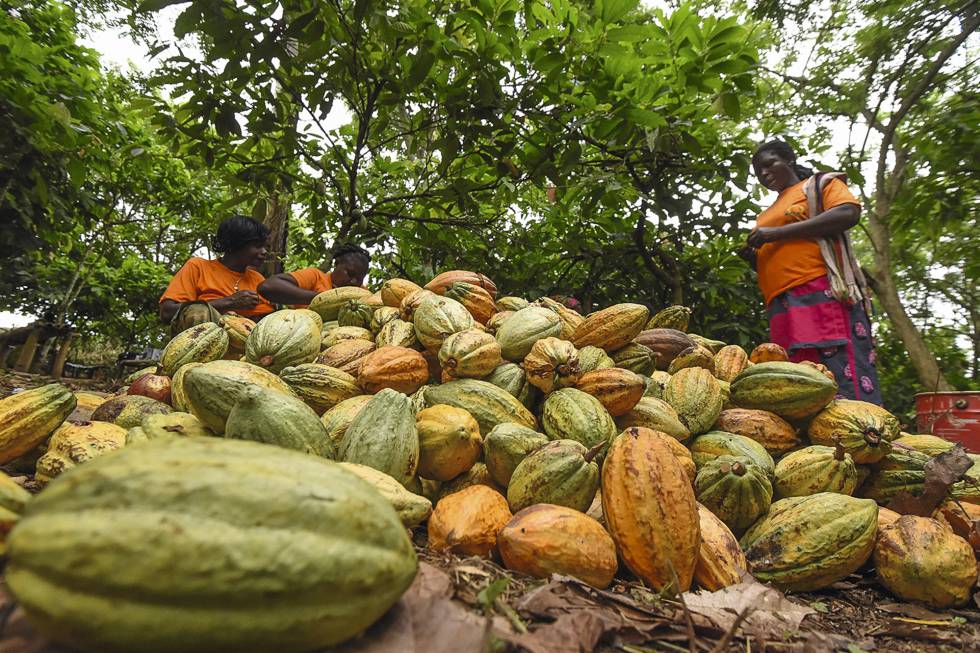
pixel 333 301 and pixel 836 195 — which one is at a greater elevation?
pixel 836 195

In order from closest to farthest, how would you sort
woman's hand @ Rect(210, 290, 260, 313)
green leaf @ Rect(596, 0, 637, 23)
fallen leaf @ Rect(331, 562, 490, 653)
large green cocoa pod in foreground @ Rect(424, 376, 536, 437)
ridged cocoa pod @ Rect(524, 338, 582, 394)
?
1. fallen leaf @ Rect(331, 562, 490, 653)
2. large green cocoa pod in foreground @ Rect(424, 376, 536, 437)
3. ridged cocoa pod @ Rect(524, 338, 582, 394)
4. green leaf @ Rect(596, 0, 637, 23)
5. woman's hand @ Rect(210, 290, 260, 313)

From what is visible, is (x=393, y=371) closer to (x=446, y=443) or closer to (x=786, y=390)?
(x=446, y=443)

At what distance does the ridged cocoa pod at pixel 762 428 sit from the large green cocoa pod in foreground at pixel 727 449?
6cm

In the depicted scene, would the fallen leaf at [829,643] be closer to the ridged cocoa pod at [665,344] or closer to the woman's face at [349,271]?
the ridged cocoa pod at [665,344]

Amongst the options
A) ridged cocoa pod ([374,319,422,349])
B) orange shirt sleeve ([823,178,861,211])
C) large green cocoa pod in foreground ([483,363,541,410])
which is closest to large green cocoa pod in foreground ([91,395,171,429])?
ridged cocoa pod ([374,319,422,349])

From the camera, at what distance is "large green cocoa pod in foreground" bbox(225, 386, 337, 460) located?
153cm

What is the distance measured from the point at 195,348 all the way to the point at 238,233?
244cm

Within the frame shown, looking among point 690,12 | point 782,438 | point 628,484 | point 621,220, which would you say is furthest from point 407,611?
point 621,220

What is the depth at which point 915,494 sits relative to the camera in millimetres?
2039

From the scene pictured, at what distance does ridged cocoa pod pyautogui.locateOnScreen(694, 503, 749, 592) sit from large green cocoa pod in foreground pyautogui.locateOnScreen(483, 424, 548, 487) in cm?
62

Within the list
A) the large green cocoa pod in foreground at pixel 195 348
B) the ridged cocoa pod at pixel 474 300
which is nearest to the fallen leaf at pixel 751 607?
the ridged cocoa pod at pixel 474 300

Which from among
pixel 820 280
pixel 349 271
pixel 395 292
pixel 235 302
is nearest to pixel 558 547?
pixel 395 292

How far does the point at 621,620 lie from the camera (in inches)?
46.4

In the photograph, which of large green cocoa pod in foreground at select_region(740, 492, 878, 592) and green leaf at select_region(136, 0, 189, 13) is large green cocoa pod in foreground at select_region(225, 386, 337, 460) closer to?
large green cocoa pod in foreground at select_region(740, 492, 878, 592)
